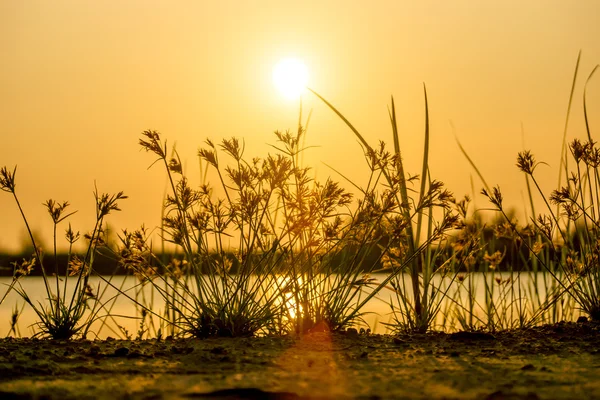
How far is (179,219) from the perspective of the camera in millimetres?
3273

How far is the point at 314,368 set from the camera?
87.2 inches

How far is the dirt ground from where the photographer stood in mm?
1804

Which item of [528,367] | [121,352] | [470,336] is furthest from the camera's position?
[470,336]

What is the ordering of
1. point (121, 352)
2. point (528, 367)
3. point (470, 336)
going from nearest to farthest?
point (528, 367) → point (121, 352) → point (470, 336)

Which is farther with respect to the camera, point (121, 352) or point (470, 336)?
point (470, 336)

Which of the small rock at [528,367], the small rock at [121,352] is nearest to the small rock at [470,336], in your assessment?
the small rock at [528,367]

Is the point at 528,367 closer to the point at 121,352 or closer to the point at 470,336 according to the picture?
the point at 470,336

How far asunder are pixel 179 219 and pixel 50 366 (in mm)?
1166

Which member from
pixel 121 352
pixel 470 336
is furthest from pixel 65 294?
pixel 470 336

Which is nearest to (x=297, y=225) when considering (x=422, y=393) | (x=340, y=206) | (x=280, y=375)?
(x=340, y=206)

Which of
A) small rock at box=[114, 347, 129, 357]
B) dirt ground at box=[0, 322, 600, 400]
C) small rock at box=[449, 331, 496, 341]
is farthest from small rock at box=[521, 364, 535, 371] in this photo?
small rock at box=[114, 347, 129, 357]

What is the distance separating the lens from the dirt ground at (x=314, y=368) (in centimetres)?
180

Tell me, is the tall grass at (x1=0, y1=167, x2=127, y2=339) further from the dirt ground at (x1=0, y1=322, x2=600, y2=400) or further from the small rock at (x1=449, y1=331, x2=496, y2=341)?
the small rock at (x1=449, y1=331, x2=496, y2=341)

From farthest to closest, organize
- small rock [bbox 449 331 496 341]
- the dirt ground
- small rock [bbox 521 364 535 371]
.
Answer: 1. small rock [bbox 449 331 496 341]
2. small rock [bbox 521 364 535 371]
3. the dirt ground
